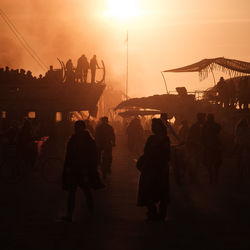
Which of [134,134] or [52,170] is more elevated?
[134,134]

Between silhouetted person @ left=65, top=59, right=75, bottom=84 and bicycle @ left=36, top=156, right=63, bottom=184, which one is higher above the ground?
silhouetted person @ left=65, top=59, right=75, bottom=84

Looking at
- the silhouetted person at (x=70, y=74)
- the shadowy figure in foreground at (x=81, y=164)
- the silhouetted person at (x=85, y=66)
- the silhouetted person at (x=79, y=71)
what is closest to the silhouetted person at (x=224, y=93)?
the silhouetted person at (x=85, y=66)

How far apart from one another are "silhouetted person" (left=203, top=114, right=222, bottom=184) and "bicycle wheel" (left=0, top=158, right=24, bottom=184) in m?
4.41

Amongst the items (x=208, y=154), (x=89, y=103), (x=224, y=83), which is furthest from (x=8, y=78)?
(x=208, y=154)

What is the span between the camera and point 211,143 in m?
16.2

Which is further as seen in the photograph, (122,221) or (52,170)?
(52,170)

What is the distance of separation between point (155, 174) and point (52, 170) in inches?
262

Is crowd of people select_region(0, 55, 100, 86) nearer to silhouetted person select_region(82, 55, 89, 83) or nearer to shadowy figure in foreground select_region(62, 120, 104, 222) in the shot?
silhouetted person select_region(82, 55, 89, 83)

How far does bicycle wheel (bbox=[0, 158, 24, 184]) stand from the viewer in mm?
15828

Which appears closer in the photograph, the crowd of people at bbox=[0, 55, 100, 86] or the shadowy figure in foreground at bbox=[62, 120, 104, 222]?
the shadowy figure in foreground at bbox=[62, 120, 104, 222]

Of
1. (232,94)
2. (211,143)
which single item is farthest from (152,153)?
(232,94)

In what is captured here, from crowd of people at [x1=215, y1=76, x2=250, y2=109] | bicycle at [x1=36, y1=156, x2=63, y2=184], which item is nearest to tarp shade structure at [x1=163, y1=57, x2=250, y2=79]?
crowd of people at [x1=215, y1=76, x2=250, y2=109]

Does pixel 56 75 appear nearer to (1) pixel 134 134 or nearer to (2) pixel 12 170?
(1) pixel 134 134

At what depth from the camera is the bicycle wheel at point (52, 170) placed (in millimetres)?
16344
